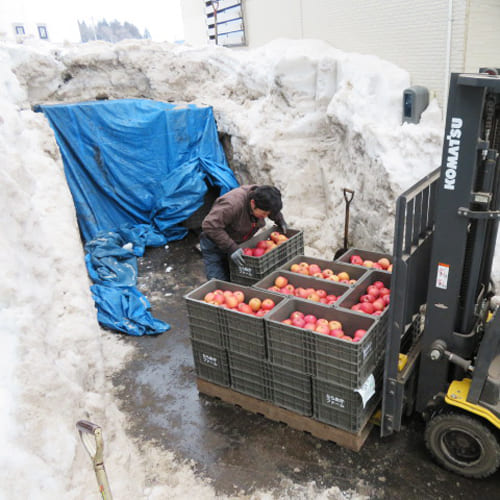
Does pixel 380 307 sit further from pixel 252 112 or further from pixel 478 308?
pixel 252 112

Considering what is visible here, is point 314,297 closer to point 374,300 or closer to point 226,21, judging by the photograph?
point 374,300

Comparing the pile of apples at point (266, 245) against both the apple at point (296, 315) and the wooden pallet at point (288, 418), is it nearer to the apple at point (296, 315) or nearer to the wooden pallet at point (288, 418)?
the apple at point (296, 315)

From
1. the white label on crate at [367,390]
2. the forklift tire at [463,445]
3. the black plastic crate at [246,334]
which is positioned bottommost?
the forklift tire at [463,445]

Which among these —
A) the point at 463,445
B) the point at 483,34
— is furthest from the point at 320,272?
the point at 483,34

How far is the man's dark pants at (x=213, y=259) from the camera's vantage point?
237 inches

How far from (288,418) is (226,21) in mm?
12627

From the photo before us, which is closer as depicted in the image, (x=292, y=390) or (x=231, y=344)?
(x=292, y=390)

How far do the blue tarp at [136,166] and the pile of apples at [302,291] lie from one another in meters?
4.25

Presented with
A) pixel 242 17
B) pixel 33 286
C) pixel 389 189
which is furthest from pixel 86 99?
pixel 33 286

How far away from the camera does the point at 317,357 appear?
4.23 metres

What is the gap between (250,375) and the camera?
4809 mm

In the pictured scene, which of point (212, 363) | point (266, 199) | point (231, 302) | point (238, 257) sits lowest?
point (212, 363)

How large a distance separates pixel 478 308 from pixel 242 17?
11327 millimetres

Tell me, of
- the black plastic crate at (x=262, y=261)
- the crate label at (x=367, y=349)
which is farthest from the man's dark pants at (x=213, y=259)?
the crate label at (x=367, y=349)
